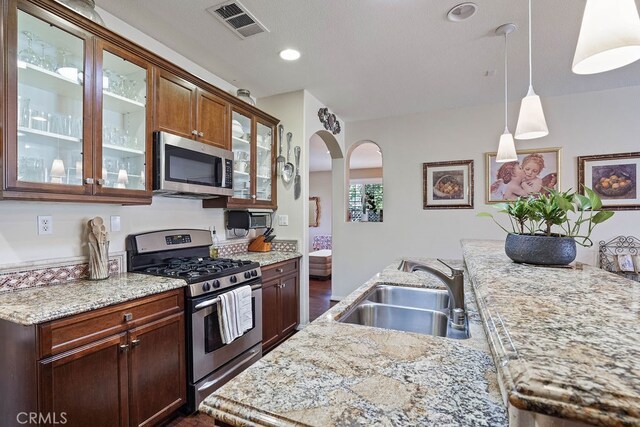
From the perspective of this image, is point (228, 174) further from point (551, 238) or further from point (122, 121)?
point (551, 238)

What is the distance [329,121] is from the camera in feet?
13.0

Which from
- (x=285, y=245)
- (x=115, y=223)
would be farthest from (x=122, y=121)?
(x=285, y=245)

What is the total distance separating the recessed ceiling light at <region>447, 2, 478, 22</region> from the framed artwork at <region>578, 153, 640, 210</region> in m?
2.43


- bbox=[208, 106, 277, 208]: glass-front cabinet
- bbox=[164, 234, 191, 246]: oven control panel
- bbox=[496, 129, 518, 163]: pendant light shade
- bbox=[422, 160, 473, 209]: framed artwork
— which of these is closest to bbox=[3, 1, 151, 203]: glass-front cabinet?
bbox=[164, 234, 191, 246]: oven control panel

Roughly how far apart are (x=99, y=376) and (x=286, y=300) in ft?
5.69

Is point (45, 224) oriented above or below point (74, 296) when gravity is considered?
above

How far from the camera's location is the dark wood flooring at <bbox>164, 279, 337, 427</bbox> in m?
1.88

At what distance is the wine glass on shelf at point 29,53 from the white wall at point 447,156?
138 inches

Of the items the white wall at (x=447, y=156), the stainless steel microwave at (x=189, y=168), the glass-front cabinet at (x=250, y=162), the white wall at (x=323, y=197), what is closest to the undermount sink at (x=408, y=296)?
the stainless steel microwave at (x=189, y=168)

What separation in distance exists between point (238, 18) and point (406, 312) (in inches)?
84.9

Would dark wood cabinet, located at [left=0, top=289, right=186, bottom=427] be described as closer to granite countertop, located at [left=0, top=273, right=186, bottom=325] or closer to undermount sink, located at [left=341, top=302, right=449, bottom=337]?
granite countertop, located at [left=0, top=273, right=186, bottom=325]

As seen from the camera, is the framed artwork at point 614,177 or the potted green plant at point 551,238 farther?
the framed artwork at point 614,177

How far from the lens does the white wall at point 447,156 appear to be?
10.9 feet

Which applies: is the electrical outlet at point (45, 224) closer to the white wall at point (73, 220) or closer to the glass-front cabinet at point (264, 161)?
the white wall at point (73, 220)
